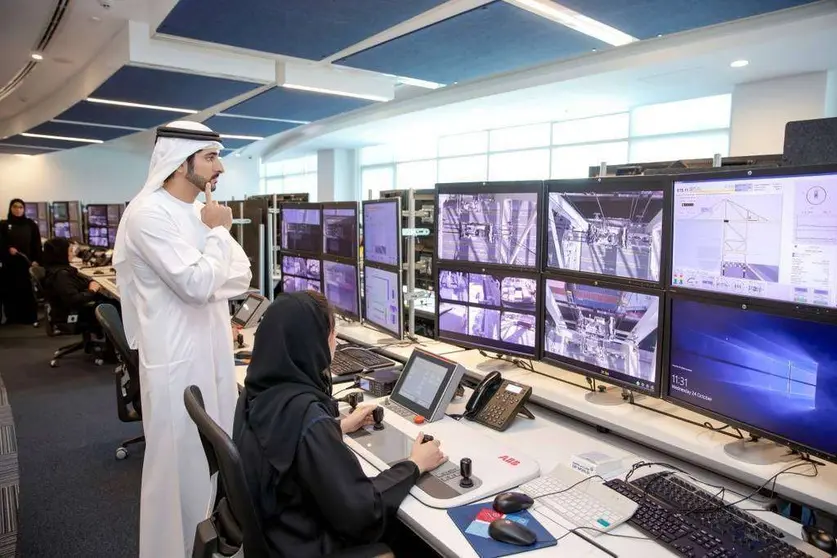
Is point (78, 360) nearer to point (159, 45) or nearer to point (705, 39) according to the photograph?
point (159, 45)

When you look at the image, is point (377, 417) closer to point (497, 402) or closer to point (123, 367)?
point (497, 402)

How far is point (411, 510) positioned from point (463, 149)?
9.36 metres

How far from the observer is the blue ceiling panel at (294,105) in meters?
5.88

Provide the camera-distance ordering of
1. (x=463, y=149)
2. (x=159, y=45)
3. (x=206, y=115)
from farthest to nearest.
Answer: (x=463, y=149) → (x=206, y=115) → (x=159, y=45)

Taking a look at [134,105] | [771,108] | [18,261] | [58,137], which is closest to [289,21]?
[134,105]

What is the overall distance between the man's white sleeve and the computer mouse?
1.29 meters

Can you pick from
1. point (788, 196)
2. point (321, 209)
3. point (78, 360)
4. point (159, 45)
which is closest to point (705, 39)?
point (321, 209)

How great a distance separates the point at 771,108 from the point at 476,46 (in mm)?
3680

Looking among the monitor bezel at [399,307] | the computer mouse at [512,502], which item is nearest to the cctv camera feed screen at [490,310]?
the monitor bezel at [399,307]

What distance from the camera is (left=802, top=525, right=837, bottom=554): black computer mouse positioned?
3.77 ft

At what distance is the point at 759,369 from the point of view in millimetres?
1381

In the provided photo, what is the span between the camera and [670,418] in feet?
5.56

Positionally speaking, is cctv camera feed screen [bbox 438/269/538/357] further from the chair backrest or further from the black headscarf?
the chair backrest

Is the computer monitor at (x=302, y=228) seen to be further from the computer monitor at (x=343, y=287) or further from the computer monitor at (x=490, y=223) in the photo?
→ the computer monitor at (x=490, y=223)
